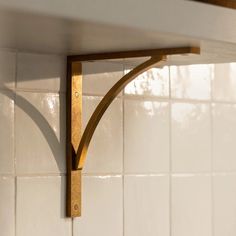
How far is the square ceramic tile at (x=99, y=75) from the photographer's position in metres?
0.99

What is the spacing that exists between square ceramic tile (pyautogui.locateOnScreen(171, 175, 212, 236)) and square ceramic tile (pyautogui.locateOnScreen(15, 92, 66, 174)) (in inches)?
10.2

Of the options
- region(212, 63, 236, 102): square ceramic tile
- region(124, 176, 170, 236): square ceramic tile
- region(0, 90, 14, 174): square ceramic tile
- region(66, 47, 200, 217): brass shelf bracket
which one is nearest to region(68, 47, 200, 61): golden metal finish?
region(66, 47, 200, 217): brass shelf bracket

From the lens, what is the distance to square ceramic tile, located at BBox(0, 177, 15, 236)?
88 cm

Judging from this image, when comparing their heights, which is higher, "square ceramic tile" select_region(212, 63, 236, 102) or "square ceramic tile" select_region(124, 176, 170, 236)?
"square ceramic tile" select_region(212, 63, 236, 102)

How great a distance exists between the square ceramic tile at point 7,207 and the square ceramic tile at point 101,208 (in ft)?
0.35

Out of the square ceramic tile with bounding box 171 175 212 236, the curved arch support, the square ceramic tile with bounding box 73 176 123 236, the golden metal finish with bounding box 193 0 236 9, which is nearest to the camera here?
the golden metal finish with bounding box 193 0 236 9

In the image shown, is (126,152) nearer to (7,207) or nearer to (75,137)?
(75,137)

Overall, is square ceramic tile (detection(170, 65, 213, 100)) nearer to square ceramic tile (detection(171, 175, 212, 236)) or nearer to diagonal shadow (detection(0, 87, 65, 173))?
square ceramic tile (detection(171, 175, 212, 236))

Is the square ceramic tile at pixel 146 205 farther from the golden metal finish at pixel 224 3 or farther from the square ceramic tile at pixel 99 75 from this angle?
the golden metal finish at pixel 224 3

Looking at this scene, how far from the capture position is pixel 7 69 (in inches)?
35.1

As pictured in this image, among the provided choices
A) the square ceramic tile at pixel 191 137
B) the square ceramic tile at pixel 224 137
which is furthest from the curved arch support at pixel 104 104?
the square ceramic tile at pixel 224 137

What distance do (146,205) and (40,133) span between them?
239 mm

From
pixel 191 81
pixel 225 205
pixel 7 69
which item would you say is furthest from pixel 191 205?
pixel 7 69

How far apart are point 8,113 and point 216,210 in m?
0.48
